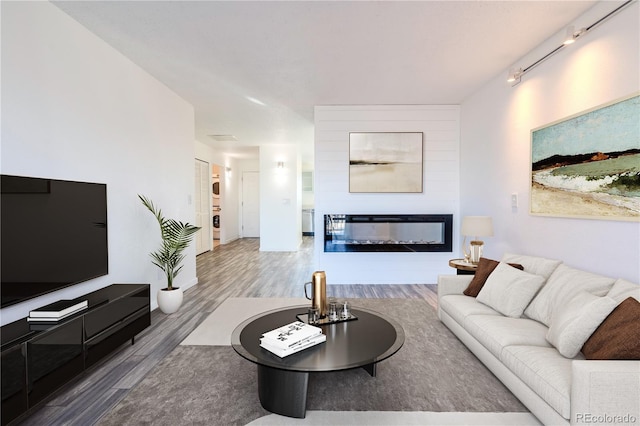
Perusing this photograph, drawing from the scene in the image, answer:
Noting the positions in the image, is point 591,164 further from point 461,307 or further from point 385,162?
point 385,162

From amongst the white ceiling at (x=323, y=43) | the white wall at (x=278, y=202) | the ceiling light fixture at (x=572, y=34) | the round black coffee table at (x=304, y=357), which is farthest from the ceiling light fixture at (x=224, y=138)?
the ceiling light fixture at (x=572, y=34)

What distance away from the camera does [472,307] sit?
2.63 m

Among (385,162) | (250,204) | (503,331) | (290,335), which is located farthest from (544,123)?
(250,204)

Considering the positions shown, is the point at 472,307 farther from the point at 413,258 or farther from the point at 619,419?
the point at 413,258

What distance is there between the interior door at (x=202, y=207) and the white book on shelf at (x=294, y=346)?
19.7 ft

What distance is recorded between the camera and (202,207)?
299 inches

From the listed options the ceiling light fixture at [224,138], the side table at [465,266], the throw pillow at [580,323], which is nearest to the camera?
the throw pillow at [580,323]

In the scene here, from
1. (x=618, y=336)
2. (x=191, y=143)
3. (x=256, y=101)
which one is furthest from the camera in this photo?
(x=191, y=143)

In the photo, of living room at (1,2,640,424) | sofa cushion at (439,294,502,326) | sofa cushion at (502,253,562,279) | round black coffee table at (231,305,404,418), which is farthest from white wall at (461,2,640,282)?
round black coffee table at (231,305,404,418)

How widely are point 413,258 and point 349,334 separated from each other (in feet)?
10.2

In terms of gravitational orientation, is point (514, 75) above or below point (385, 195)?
above

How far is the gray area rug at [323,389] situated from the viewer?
1.86 meters

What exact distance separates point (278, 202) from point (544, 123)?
590cm

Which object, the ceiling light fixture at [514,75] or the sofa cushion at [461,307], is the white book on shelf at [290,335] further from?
the ceiling light fixture at [514,75]
